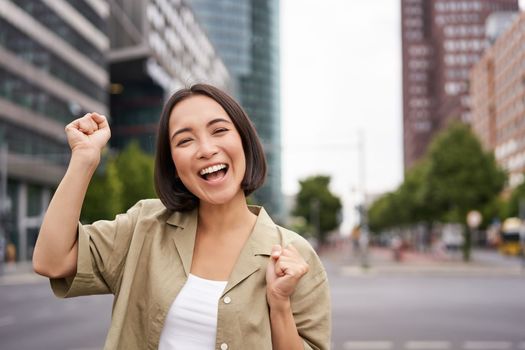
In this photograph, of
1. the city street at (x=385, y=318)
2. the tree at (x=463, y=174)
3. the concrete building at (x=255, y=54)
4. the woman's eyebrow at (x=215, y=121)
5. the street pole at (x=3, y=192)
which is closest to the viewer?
the woman's eyebrow at (x=215, y=121)

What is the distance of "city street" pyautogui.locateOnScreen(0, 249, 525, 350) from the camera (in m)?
9.88

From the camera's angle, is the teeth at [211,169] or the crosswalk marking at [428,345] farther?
the crosswalk marking at [428,345]

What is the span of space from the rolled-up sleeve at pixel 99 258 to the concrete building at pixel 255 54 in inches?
4668

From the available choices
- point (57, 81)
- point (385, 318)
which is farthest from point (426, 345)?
point (57, 81)

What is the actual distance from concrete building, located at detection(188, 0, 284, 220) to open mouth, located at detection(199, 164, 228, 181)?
118579 millimetres

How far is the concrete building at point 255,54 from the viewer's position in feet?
411

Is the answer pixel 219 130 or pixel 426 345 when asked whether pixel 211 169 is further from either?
pixel 426 345

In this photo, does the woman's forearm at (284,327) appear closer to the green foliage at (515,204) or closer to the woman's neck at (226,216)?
the woman's neck at (226,216)

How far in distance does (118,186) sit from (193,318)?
128ft

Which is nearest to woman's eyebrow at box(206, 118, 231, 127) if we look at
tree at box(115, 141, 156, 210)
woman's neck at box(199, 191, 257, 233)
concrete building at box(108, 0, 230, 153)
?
woman's neck at box(199, 191, 257, 233)

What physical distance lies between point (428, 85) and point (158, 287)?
508ft

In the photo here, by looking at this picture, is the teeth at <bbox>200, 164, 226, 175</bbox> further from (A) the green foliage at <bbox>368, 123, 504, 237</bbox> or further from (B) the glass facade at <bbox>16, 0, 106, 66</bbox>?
(B) the glass facade at <bbox>16, 0, 106, 66</bbox>

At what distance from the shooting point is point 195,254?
2072 millimetres

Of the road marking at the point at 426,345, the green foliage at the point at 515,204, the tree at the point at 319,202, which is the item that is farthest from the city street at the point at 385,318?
the tree at the point at 319,202
